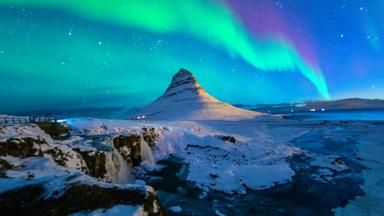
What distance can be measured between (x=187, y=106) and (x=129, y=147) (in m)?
99.7

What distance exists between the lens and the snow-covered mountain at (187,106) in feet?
344

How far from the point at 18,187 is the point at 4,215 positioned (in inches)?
77.0

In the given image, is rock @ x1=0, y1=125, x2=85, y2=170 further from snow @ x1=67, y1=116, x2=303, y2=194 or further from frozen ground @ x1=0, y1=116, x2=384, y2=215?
snow @ x1=67, y1=116, x2=303, y2=194

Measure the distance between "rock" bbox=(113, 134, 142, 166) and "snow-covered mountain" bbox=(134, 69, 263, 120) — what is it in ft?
214

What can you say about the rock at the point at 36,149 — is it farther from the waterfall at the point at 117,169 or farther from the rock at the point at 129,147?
the rock at the point at 129,147

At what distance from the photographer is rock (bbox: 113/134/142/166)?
2805cm

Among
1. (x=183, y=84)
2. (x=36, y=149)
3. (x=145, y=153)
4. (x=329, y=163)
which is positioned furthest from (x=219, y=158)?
(x=183, y=84)

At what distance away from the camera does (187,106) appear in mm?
129000

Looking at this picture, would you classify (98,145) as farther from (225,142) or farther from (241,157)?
(225,142)

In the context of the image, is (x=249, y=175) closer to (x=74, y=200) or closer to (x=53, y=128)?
(x=53, y=128)

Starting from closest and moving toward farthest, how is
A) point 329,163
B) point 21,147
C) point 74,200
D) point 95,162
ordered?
point 74,200 → point 21,147 → point 95,162 → point 329,163

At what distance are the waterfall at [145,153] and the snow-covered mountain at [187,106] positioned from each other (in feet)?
208

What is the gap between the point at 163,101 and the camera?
152375 millimetres

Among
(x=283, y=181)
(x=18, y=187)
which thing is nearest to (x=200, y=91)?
(x=283, y=181)
